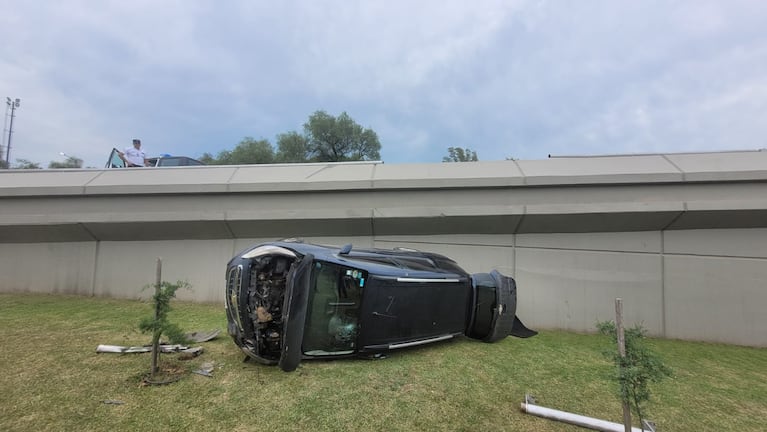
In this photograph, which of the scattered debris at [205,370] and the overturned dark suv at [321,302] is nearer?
the overturned dark suv at [321,302]

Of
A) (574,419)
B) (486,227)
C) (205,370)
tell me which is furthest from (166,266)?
(574,419)

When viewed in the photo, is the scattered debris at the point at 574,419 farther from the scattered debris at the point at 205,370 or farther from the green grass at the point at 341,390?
the scattered debris at the point at 205,370

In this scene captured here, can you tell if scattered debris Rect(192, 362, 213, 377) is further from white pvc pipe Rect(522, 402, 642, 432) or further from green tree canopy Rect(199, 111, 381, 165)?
green tree canopy Rect(199, 111, 381, 165)

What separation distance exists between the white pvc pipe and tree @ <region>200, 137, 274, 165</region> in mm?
24930

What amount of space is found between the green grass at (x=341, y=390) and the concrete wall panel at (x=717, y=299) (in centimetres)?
152

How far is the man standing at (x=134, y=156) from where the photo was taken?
9242 millimetres

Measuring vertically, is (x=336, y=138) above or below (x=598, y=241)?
above

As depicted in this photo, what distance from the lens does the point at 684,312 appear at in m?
7.16

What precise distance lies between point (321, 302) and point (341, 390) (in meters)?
0.94

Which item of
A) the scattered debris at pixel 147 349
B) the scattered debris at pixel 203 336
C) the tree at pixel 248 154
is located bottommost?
the scattered debris at pixel 203 336

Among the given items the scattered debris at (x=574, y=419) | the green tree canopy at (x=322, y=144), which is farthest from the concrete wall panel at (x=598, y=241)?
the green tree canopy at (x=322, y=144)

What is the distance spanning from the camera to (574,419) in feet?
11.0

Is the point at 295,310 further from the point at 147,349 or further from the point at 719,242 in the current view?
the point at 719,242

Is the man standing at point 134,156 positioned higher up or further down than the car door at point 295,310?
higher up
